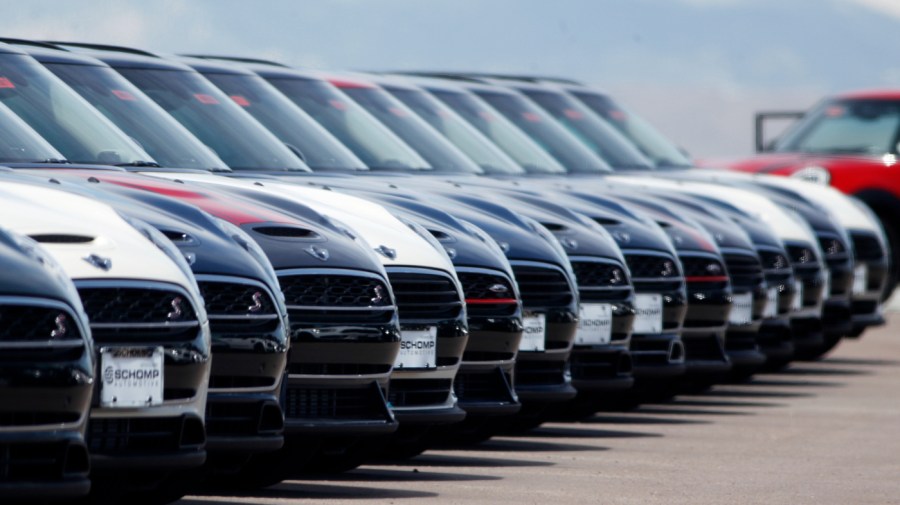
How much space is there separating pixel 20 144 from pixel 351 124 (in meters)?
3.84

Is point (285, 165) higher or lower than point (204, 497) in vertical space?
higher

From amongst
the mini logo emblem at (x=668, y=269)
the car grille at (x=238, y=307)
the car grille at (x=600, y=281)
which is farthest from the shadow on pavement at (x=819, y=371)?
the car grille at (x=238, y=307)

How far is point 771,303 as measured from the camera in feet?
45.8

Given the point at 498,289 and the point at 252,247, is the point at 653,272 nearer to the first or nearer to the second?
the point at 498,289

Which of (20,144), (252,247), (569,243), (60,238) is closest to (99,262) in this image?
(60,238)

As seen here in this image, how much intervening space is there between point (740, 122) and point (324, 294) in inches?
3000

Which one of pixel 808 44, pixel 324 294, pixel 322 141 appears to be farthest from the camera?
pixel 808 44

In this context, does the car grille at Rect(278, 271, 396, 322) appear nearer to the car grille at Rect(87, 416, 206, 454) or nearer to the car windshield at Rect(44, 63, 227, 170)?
the car grille at Rect(87, 416, 206, 454)

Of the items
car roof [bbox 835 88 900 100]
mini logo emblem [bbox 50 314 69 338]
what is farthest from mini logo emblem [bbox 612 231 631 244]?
car roof [bbox 835 88 900 100]

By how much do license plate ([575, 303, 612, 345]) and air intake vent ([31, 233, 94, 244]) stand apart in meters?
4.35

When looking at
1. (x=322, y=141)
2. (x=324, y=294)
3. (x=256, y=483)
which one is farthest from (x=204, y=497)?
(x=322, y=141)

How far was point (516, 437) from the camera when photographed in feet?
37.0

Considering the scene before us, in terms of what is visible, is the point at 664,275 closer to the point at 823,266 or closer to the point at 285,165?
the point at 285,165

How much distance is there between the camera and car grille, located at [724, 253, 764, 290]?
1338 cm
